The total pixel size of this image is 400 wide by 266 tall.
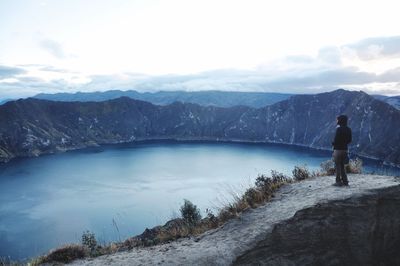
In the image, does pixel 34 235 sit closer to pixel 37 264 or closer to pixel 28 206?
pixel 28 206

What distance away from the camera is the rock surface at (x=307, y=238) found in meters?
11.3

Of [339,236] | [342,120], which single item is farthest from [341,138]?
[339,236]

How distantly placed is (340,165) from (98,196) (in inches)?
4617

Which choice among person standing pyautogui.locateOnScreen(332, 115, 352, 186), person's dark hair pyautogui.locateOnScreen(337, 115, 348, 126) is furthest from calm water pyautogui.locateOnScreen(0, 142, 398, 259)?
person's dark hair pyautogui.locateOnScreen(337, 115, 348, 126)

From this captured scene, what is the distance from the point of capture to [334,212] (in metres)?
11.9

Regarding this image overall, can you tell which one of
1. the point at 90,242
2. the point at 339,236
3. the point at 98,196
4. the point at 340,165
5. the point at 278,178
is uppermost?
the point at 340,165

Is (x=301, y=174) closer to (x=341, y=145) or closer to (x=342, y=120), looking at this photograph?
(x=341, y=145)

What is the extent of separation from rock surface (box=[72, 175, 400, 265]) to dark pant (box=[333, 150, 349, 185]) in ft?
4.16

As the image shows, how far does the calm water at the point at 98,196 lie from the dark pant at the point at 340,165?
37.0 meters

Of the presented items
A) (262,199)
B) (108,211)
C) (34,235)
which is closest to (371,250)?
(262,199)

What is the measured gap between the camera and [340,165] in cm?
1453

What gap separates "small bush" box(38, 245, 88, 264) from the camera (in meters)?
13.3

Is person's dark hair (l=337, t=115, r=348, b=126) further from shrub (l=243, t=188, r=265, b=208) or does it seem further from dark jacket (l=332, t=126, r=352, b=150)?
shrub (l=243, t=188, r=265, b=208)

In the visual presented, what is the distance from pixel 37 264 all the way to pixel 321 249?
9.06 m
